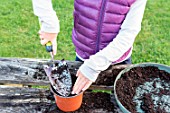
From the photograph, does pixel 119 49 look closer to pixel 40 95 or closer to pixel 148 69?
pixel 148 69

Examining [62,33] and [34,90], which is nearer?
[34,90]

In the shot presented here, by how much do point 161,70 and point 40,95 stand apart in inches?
22.0

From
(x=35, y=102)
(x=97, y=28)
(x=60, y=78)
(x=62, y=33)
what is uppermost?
(x=97, y=28)

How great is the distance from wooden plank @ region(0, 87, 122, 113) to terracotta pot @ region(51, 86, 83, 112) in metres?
0.03

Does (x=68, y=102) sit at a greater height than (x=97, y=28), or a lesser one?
lesser

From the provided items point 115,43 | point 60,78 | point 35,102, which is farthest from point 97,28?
point 35,102

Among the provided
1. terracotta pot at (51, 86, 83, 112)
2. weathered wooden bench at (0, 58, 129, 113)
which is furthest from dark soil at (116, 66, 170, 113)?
terracotta pot at (51, 86, 83, 112)

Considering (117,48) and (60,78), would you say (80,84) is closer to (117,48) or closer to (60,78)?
(60,78)

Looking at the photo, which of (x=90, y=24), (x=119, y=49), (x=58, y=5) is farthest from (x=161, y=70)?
(x=58, y=5)

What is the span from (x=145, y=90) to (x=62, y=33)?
1559 mm

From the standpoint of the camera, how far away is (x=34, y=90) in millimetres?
1446

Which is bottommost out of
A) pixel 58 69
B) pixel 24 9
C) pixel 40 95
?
pixel 24 9

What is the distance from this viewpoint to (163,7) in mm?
3254

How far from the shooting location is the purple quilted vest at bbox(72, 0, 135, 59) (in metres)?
1.43
